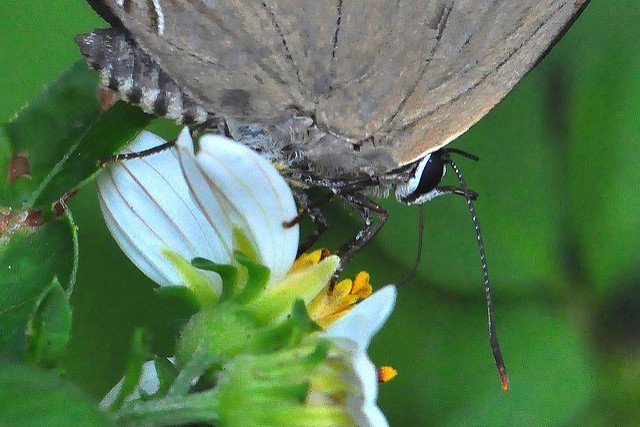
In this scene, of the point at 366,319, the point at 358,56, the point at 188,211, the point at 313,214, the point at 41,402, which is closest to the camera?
the point at 41,402

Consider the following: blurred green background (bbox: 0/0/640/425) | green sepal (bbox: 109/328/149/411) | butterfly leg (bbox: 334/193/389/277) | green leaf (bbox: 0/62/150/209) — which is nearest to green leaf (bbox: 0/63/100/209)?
green leaf (bbox: 0/62/150/209)

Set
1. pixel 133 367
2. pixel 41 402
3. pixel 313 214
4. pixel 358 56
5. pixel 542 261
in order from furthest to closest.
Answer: pixel 542 261, pixel 313 214, pixel 358 56, pixel 133 367, pixel 41 402

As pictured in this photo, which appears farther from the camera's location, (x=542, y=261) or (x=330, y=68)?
(x=542, y=261)

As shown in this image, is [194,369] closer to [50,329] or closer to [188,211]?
[50,329]

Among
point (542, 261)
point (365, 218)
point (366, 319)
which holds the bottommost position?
point (542, 261)

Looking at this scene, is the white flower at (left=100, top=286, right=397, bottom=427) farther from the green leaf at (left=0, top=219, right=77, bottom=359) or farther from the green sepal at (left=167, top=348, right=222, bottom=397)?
the green leaf at (left=0, top=219, right=77, bottom=359)

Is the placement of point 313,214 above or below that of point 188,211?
below

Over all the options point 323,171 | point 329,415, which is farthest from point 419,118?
point 329,415

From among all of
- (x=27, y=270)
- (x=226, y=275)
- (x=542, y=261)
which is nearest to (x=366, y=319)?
(x=226, y=275)
